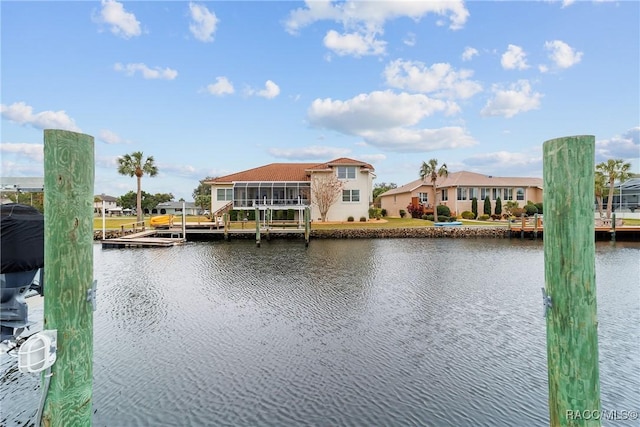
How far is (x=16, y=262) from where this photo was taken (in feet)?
11.7

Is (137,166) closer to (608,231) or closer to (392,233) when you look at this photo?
(392,233)

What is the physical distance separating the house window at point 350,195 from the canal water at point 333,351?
23.0 meters

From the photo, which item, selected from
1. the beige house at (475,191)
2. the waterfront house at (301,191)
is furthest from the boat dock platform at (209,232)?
the beige house at (475,191)

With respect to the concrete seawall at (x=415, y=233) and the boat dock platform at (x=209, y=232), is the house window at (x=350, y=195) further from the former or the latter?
the boat dock platform at (x=209, y=232)

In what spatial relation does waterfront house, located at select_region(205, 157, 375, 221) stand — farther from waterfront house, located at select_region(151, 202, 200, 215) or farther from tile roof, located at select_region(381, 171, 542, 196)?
waterfront house, located at select_region(151, 202, 200, 215)

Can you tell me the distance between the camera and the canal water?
17.5ft

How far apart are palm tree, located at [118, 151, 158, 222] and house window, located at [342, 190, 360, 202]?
24.3 metres

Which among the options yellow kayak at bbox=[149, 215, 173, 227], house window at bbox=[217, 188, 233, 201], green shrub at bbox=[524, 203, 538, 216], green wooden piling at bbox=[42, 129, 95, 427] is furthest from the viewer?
green shrub at bbox=[524, 203, 538, 216]

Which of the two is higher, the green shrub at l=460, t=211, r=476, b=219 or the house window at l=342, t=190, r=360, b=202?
the house window at l=342, t=190, r=360, b=202

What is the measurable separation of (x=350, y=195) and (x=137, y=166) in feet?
87.4

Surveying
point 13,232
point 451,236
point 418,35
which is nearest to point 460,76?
point 418,35

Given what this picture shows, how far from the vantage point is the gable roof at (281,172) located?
38281 millimetres

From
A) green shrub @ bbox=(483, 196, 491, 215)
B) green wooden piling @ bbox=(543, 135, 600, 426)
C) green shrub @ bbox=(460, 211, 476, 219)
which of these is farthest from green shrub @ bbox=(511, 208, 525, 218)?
green wooden piling @ bbox=(543, 135, 600, 426)

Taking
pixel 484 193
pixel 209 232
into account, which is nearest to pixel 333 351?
pixel 209 232
